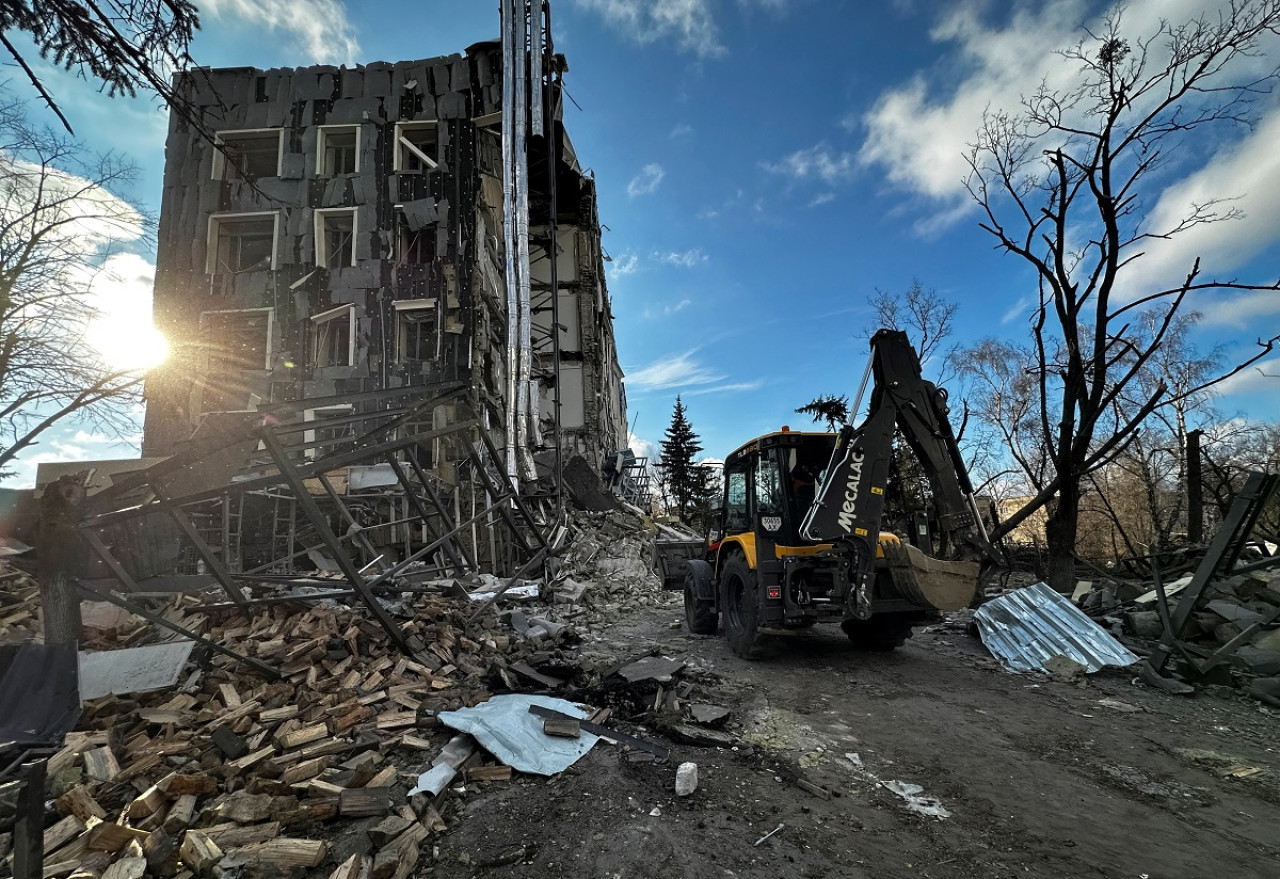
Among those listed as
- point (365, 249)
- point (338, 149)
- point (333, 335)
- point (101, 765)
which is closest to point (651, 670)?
point (101, 765)

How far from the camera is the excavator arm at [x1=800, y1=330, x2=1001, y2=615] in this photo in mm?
6258

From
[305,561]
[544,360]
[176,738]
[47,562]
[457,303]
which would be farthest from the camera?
[544,360]

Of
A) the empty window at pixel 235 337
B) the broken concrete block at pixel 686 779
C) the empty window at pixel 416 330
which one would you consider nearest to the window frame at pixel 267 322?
the empty window at pixel 235 337

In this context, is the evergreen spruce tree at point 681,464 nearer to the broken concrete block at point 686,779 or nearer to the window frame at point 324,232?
the window frame at point 324,232

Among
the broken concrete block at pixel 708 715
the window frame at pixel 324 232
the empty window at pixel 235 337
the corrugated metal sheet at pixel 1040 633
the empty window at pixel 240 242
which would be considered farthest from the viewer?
the empty window at pixel 240 242

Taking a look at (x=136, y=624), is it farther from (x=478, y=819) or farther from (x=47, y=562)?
(x=478, y=819)

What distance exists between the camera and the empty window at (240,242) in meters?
20.2

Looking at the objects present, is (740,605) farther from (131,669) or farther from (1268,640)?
(131,669)

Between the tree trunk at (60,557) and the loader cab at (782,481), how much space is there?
6925 mm

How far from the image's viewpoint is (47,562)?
4.65m

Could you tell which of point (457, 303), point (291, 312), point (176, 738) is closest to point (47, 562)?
point (176, 738)

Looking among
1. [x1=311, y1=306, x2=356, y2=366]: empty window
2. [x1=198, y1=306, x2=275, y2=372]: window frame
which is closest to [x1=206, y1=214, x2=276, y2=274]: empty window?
[x1=198, y1=306, x2=275, y2=372]: window frame

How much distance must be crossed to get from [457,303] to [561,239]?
10.5 meters

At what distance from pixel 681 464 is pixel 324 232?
93.9 feet
